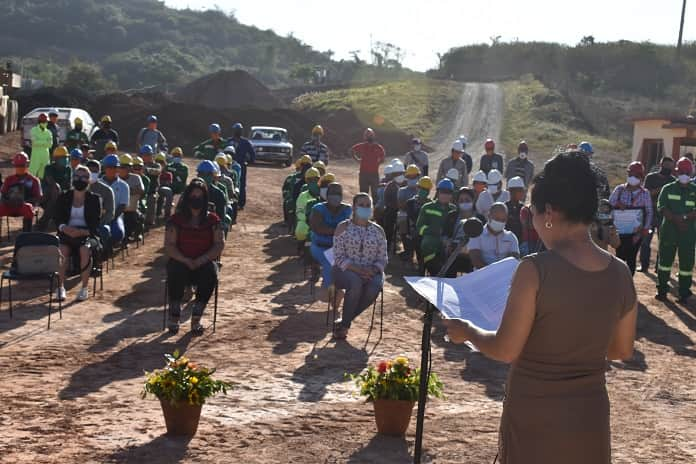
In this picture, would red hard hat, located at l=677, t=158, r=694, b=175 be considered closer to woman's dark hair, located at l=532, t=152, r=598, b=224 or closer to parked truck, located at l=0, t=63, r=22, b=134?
woman's dark hair, located at l=532, t=152, r=598, b=224

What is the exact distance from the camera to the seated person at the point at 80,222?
1243 cm

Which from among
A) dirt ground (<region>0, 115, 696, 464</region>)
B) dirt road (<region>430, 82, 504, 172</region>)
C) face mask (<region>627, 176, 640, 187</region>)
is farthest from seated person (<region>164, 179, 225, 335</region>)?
dirt road (<region>430, 82, 504, 172</region>)

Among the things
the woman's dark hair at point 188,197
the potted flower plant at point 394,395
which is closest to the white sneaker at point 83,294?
the woman's dark hair at point 188,197

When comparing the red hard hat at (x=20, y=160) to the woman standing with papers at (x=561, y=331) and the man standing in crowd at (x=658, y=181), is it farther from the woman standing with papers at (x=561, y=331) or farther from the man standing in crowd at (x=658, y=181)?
the woman standing with papers at (x=561, y=331)

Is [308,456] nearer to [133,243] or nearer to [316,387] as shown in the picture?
[316,387]

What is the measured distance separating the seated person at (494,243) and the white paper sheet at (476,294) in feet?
24.8

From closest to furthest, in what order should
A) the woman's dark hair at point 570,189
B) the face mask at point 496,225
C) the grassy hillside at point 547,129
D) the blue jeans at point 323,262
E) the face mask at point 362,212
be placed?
the woman's dark hair at point 570,189 < the face mask at point 362,212 < the face mask at point 496,225 < the blue jeans at point 323,262 < the grassy hillside at point 547,129

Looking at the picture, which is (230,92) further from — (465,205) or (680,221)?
(680,221)

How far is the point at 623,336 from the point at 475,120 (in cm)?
5364

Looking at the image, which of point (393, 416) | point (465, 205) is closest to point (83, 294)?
point (465, 205)

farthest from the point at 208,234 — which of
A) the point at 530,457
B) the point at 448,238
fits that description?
the point at 530,457

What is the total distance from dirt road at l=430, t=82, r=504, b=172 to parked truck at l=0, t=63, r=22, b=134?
684 inches

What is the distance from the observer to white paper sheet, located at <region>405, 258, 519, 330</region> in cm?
412

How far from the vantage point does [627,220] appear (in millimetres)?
15148
